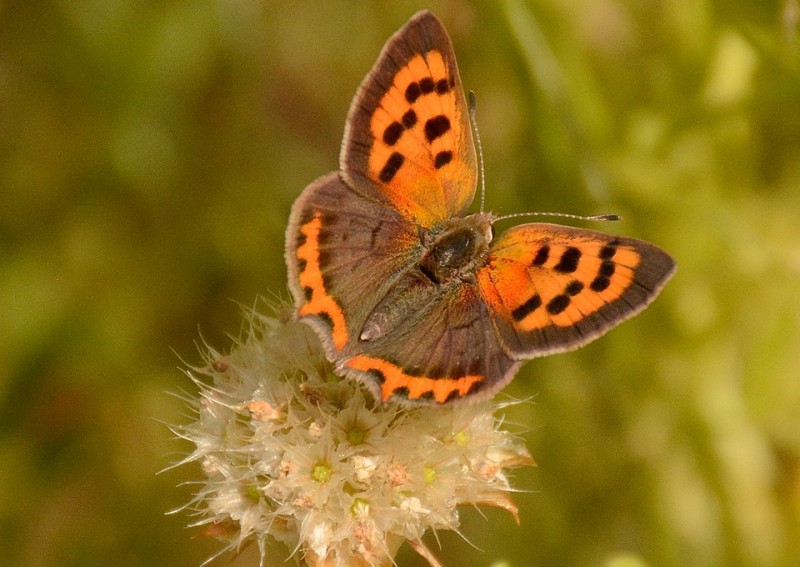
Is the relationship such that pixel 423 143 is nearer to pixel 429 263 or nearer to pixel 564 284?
pixel 429 263

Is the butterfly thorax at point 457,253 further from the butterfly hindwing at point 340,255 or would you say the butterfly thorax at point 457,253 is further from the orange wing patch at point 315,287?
the orange wing patch at point 315,287

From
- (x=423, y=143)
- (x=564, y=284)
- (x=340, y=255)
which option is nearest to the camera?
(x=564, y=284)

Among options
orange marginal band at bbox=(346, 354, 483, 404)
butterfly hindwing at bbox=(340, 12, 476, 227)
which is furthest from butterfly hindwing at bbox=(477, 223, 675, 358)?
butterfly hindwing at bbox=(340, 12, 476, 227)

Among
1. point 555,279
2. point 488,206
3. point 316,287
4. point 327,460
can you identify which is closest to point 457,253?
point 555,279

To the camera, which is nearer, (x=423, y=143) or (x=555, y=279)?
(x=555, y=279)

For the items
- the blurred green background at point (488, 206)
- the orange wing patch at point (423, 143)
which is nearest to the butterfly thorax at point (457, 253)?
the orange wing patch at point (423, 143)

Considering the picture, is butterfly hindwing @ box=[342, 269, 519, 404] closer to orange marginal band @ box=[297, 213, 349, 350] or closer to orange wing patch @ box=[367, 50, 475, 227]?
orange marginal band @ box=[297, 213, 349, 350]
